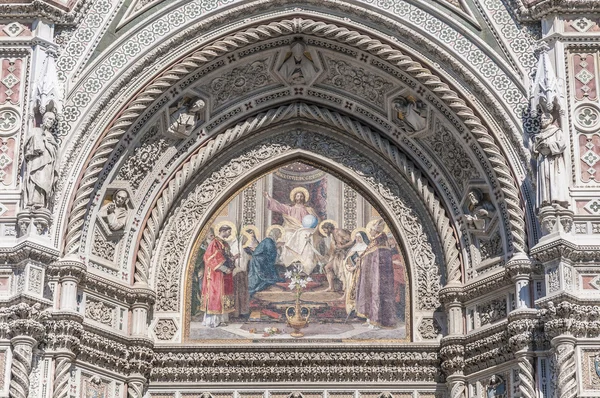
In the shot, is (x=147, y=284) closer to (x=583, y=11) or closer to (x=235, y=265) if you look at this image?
(x=235, y=265)

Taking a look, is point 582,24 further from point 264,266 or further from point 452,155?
point 264,266

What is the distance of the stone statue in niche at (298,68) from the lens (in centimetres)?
2206

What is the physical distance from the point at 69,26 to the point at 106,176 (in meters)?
2.29

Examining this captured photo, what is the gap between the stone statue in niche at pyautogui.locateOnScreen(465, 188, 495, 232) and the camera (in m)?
21.0

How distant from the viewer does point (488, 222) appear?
21.0 m

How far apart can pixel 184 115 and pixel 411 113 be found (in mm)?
3410

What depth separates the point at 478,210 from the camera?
21.1 m

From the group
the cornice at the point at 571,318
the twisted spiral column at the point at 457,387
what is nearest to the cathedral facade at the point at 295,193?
the twisted spiral column at the point at 457,387

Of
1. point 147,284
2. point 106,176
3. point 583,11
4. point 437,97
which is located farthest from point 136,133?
point 583,11

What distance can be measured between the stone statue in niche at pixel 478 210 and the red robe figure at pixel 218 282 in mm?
3594

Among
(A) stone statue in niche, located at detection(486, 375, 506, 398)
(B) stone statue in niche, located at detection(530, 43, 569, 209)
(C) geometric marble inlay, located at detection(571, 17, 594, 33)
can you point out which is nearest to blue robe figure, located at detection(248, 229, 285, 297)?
(A) stone statue in niche, located at detection(486, 375, 506, 398)

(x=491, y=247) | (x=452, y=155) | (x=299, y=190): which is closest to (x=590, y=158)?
(x=491, y=247)

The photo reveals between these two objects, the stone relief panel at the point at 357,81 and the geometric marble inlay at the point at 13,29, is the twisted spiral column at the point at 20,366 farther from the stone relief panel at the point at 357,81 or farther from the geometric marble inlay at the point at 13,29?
the stone relief panel at the point at 357,81

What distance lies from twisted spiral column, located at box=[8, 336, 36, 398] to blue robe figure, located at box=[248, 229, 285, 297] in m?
3.82
